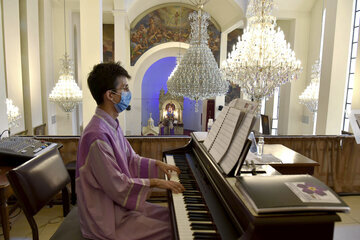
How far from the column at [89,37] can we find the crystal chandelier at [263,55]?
2870 mm

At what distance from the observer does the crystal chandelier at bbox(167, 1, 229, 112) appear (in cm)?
634

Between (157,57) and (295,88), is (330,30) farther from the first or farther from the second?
(157,57)

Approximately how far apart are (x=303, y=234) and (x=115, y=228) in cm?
119

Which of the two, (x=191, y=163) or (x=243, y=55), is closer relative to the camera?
(x=191, y=163)

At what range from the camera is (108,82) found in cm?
201

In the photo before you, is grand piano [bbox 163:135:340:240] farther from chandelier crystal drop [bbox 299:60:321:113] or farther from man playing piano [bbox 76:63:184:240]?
chandelier crystal drop [bbox 299:60:321:113]

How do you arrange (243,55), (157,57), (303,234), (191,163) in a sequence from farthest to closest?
1. (157,57)
2. (243,55)
3. (191,163)
4. (303,234)

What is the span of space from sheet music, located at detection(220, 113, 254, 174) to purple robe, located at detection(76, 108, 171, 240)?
1.85 feet

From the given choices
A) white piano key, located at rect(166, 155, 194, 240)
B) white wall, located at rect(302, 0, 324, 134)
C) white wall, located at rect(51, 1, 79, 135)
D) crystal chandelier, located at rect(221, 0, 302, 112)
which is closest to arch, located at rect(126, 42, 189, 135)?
white wall, located at rect(51, 1, 79, 135)

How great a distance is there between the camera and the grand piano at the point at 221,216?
1.18 m

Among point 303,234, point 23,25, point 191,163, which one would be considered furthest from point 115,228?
point 23,25

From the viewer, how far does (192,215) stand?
1646mm

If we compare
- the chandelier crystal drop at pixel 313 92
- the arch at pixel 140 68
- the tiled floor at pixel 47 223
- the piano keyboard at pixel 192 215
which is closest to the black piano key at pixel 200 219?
the piano keyboard at pixel 192 215

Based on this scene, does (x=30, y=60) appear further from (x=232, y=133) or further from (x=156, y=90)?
(x=156, y=90)
